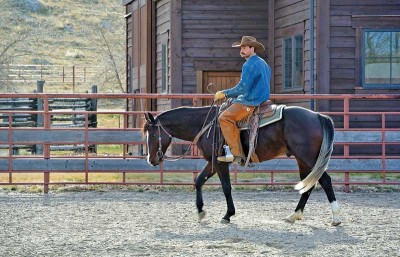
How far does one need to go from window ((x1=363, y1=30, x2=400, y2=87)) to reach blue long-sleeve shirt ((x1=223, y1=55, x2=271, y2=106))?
8.58 metres

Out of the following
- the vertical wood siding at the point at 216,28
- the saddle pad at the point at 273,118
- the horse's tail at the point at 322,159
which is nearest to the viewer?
the horse's tail at the point at 322,159

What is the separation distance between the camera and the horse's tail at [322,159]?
41.7 ft

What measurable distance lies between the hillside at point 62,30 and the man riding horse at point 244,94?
58250mm

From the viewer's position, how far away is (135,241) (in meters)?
11.3

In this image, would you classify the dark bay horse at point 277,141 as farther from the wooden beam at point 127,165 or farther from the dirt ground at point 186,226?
the wooden beam at point 127,165

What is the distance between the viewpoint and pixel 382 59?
21.6 m

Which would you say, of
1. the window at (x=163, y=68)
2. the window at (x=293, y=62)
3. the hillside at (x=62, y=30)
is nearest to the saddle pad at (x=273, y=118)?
the window at (x=293, y=62)

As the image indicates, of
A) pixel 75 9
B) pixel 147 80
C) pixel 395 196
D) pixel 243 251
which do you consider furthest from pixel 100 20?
pixel 243 251

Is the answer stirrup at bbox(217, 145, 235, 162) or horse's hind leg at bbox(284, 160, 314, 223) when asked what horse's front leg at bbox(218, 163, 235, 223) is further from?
horse's hind leg at bbox(284, 160, 314, 223)

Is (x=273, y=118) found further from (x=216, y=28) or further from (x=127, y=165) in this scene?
(x=216, y=28)

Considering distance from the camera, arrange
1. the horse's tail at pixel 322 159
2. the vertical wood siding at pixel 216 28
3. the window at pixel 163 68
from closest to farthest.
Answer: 1. the horse's tail at pixel 322 159
2. the vertical wood siding at pixel 216 28
3. the window at pixel 163 68

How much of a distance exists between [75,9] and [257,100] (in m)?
82.3

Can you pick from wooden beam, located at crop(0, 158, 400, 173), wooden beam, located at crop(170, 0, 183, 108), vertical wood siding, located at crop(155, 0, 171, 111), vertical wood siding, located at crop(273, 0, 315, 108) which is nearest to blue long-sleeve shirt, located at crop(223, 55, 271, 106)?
wooden beam, located at crop(0, 158, 400, 173)

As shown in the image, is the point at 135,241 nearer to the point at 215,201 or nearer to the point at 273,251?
the point at 273,251
